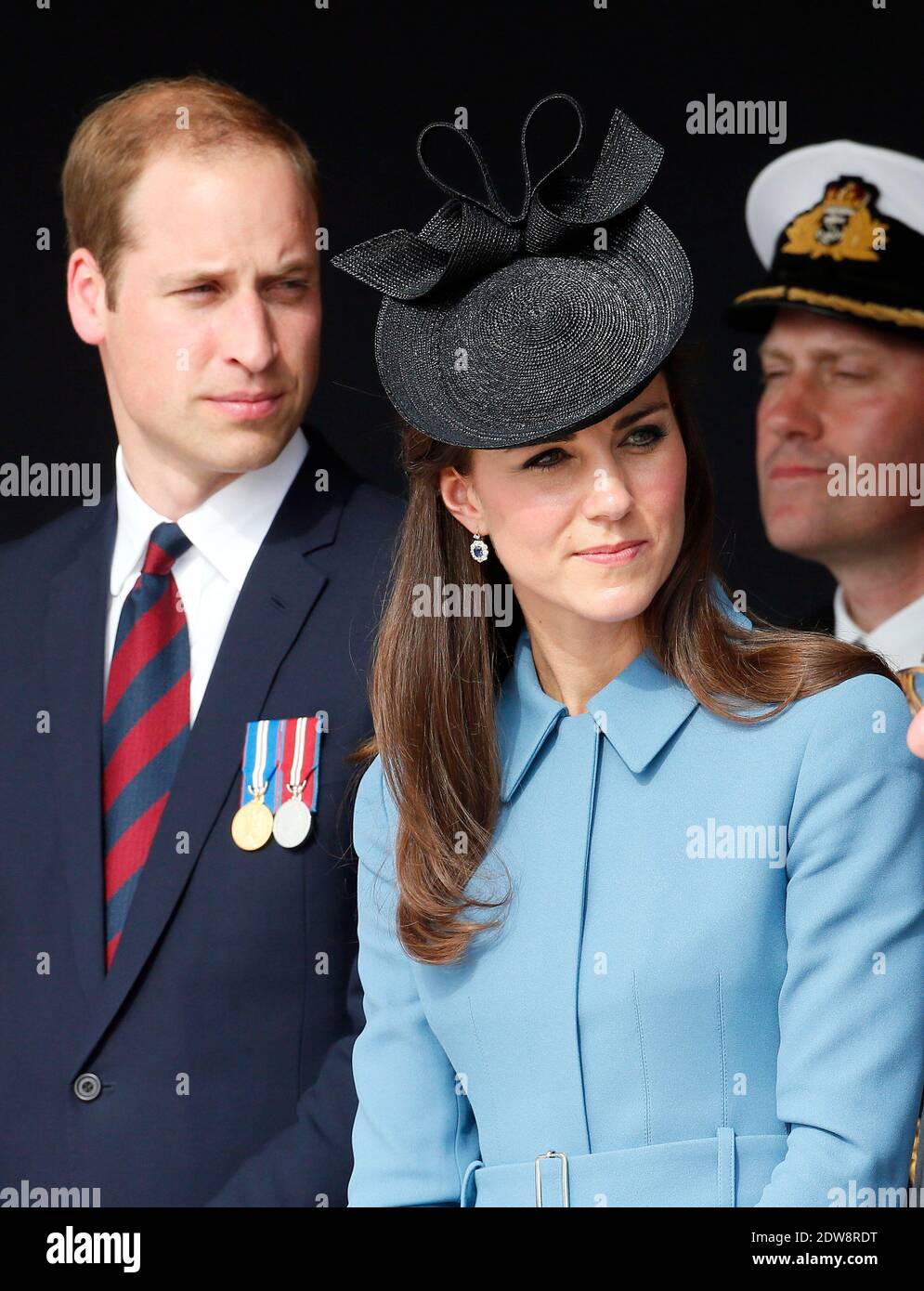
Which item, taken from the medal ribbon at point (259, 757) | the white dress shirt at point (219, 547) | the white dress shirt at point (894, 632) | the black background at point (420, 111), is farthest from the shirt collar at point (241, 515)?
Result: the white dress shirt at point (894, 632)

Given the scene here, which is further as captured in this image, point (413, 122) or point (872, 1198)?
point (413, 122)

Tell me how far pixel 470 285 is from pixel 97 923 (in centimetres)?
114

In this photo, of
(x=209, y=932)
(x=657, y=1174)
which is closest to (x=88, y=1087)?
(x=209, y=932)

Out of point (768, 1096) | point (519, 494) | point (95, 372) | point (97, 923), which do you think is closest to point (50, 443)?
point (95, 372)

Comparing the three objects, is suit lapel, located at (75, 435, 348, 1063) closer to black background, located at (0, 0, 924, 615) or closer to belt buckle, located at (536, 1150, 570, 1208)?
black background, located at (0, 0, 924, 615)

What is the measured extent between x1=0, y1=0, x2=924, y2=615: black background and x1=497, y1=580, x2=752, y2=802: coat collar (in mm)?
500

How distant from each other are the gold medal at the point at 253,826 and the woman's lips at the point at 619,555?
0.77m

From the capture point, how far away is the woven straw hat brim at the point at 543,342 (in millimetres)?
2150

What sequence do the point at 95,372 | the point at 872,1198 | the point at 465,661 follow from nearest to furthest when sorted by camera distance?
the point at 872,1198 → the point at 465,661 → the point at 95,372

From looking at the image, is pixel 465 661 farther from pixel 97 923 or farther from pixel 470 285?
pixel 97 923

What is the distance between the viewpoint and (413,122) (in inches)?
113

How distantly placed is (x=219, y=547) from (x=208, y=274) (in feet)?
1.40

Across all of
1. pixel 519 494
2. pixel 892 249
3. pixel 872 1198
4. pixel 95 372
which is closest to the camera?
pixel 872 1198

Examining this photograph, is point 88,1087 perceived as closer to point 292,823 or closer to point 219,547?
point 292,823
